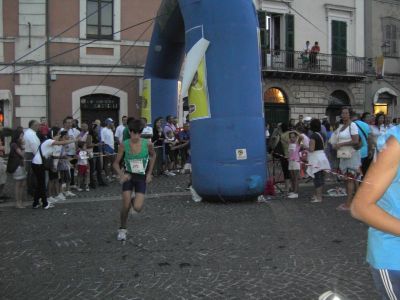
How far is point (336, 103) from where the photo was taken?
86.6 feet

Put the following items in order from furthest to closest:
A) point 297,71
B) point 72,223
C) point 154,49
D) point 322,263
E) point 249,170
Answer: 1. point 297,71
2. point 154,49
3. point 249,170
4. point 72,223
5. point 322,263

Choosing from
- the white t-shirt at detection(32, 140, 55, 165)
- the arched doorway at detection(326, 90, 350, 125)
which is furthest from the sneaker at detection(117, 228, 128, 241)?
the arched doorway at detection(326, 90, 350, 125)

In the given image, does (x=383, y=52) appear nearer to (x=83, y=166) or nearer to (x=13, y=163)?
(x=83, y=166)

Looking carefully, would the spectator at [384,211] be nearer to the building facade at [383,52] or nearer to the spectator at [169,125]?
the spectator at [169,125]

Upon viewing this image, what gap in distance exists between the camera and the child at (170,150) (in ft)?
48.8

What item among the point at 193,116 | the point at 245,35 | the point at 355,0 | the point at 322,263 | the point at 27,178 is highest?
the point at 355,0

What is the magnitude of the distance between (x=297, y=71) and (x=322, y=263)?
1982cm

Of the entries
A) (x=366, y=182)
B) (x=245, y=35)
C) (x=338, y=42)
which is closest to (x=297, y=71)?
(x=338, y=42)

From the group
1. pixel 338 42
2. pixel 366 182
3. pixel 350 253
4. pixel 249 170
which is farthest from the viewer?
pixel 338 42

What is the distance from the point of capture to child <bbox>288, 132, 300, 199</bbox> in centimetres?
1050

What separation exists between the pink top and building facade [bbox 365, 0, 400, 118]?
18.1m

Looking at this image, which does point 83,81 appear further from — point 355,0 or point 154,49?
point 355,0

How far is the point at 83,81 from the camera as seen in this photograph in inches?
768

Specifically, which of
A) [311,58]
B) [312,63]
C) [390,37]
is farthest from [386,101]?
[311,58]
